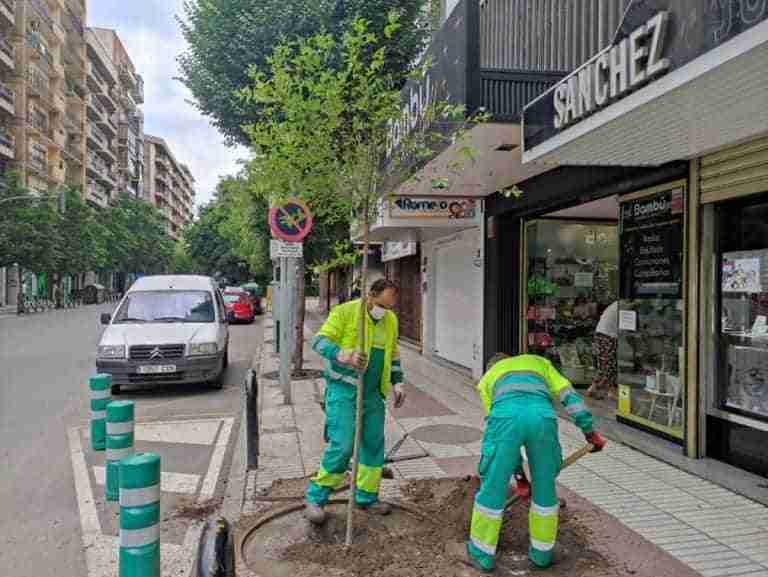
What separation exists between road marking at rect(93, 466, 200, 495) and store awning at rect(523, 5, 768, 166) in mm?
4370

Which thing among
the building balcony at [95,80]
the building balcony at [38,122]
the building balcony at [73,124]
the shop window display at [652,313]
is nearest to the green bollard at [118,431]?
the shop window display at [652,313]

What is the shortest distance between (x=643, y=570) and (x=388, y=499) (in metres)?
1.92

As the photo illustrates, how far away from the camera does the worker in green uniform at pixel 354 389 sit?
411cm

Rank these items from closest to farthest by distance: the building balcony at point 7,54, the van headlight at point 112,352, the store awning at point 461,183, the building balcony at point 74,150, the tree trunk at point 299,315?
the store awning at point 461,183
the van headlight at point 112,352
the tree trunk at point 299,315
the building balcony at point 7,54
the building balcony at point 74,150

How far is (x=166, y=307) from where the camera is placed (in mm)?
10836

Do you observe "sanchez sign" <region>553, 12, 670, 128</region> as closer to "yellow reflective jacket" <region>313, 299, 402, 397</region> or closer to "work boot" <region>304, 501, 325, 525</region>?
"yellow reflective jacket" <region>313, 299, 402, 397</region>

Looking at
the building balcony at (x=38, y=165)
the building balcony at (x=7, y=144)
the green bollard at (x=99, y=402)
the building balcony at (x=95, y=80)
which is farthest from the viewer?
the building balcony at (x=95, y=80)

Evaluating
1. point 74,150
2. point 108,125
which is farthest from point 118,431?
point 108,125

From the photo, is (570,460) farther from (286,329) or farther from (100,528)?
(286,329)

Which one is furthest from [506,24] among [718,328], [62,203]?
[62,203]

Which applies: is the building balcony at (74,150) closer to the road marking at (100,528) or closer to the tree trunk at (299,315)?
the tree trunk at (299,315)

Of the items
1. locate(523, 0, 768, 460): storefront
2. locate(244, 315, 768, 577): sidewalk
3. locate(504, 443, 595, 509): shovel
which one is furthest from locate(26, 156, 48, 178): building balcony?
locate(504, 443, 595, 509): shovel

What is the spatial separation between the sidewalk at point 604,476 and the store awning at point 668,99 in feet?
9.43

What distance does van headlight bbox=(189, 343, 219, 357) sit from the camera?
965cm
